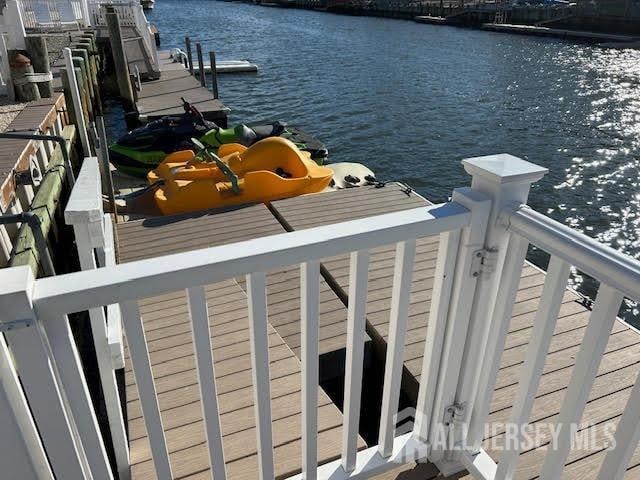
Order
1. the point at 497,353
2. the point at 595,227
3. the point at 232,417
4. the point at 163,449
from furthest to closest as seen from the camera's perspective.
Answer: the point at 595,227, the point at 232,417, the point at 497,353, the point at 163,449

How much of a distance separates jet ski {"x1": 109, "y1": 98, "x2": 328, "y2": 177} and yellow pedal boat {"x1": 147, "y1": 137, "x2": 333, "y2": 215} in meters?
1.21

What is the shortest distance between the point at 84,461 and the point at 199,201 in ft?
13.3

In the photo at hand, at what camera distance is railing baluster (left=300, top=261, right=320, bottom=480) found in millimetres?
1342

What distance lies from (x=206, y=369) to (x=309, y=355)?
1.00 ft

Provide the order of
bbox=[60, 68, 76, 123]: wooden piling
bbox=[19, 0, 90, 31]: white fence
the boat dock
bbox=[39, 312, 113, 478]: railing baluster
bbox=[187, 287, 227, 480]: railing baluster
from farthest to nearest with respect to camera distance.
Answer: the boat dock
bbox=[19, 0, 90, 31]: white fence
bbox=[60, 68, 76, 123]: wooden piling
bbox=[187, 287, 227, 480]: railing baluster
bbox=[39, 312, 113, 478]: railing baluster

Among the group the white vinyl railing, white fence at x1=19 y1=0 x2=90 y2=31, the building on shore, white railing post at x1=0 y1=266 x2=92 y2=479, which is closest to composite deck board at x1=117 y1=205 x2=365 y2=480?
white railing post at x1=0 y1=266 x2=92 y2=479

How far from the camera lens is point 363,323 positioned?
1482mm

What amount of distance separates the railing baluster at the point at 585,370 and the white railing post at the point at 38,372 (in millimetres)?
1250

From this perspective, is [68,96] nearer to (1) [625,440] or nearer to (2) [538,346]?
(2) [538,346]

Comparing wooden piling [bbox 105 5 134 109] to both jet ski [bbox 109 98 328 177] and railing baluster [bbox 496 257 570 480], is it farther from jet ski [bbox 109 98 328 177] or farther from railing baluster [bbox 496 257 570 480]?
railing baluster [bbox 496 257 570 480]

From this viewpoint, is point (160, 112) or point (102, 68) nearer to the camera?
point (160, 112)

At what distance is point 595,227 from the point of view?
25.6 feet

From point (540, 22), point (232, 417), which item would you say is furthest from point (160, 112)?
point (540, 22)

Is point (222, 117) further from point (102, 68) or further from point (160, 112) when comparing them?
point (102, 68)
